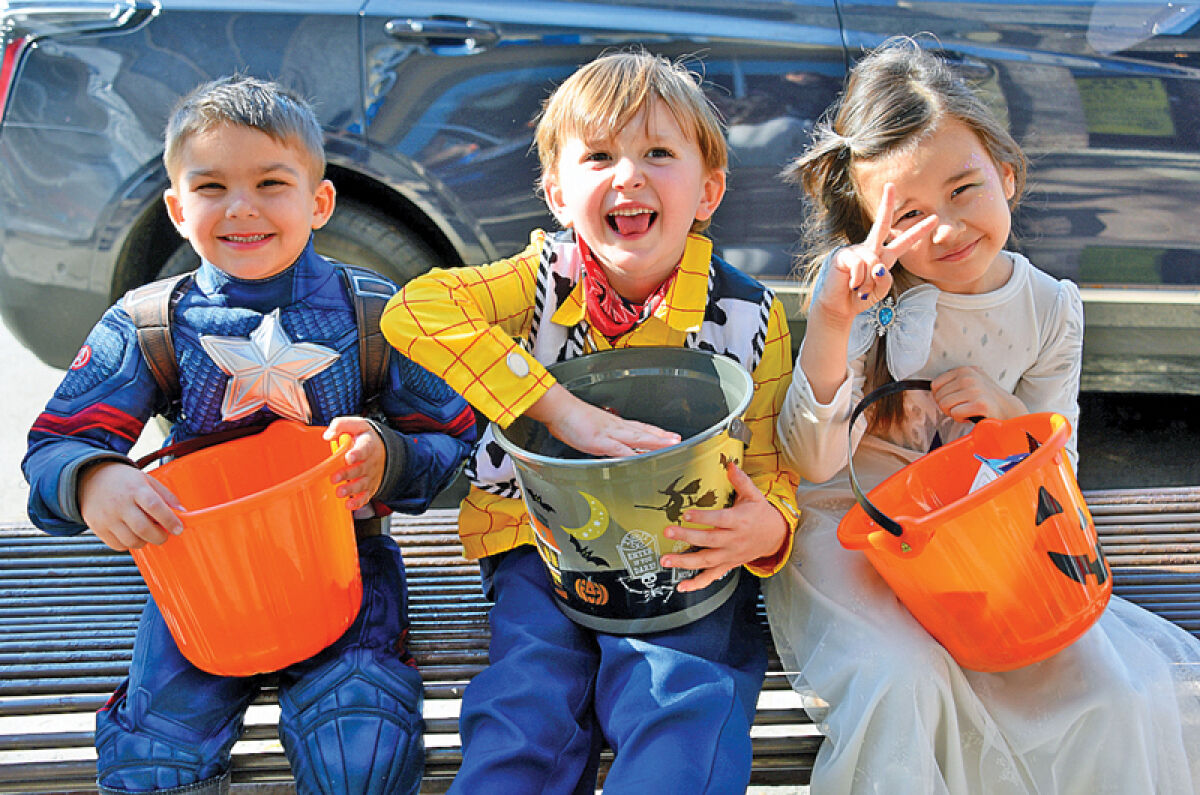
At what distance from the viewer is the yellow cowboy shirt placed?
1.64 metres

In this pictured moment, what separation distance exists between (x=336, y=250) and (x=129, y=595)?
1382mm

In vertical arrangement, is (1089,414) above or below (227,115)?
below

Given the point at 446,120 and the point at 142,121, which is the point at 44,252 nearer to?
the point at 142,121

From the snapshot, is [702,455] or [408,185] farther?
[408,185]

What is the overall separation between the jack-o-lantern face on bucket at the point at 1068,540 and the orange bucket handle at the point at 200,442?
1320mm

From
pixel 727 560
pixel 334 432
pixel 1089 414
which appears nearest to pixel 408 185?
pixel 334 432

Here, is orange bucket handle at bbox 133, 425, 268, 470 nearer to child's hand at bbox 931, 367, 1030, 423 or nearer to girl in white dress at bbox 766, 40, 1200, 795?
girl in white dress at bbox 766, 40, 1200, 795

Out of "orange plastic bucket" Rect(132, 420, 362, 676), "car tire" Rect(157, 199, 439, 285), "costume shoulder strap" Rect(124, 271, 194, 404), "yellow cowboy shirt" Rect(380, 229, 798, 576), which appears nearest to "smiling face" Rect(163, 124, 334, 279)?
"costume shoulder strap" Rect(124, 271, 194, 404)

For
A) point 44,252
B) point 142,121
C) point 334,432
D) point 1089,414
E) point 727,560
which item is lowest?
point 1089,414

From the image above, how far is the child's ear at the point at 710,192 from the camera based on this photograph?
189cm

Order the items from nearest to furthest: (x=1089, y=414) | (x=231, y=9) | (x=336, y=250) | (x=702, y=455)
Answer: (x=702, y=455), (x=231, y=9), (x=336, y=250), (x=1089, y=414)

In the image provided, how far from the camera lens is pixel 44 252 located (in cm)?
303

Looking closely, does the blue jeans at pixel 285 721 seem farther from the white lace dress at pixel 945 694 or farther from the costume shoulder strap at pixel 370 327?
the white lace dress at pixel 945 694

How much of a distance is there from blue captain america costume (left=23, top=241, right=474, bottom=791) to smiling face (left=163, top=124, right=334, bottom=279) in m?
0.05
